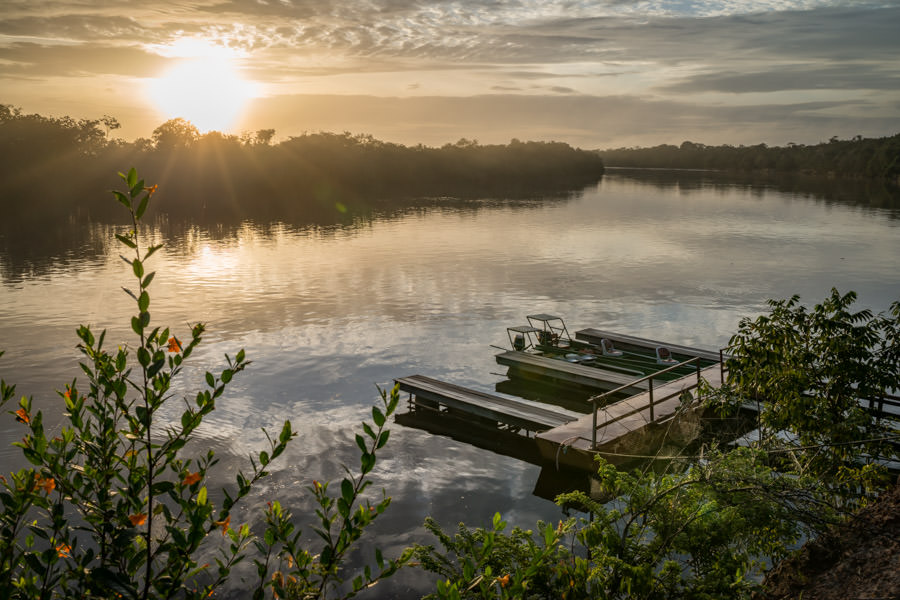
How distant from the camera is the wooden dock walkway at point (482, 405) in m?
20.0

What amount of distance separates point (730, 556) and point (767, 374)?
4.30m

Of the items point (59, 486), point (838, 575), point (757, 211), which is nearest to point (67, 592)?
point (59, 486)

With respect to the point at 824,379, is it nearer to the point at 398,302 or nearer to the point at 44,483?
the point at 44,483

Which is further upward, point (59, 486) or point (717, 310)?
point (59, 486)

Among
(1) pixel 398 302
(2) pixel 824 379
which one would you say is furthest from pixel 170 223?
(2) pixel 824 379

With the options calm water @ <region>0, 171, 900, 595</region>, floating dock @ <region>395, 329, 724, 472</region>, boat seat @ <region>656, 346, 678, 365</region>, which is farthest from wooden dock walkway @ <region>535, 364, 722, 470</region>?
boat seat @ <region>656, 346, 678, 365</region>

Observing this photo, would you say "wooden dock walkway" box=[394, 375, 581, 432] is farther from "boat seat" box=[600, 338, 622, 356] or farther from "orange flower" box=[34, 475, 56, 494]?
"orange flower" box=[34, 475, 56, 494]

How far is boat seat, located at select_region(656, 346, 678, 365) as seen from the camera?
24.7m

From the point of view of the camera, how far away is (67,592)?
4184 millimetres

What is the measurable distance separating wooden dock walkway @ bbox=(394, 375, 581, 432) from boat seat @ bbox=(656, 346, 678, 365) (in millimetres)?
4196

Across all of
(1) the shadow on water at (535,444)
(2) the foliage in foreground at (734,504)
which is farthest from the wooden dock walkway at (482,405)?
(2) the foliage in foreground at (734,504)

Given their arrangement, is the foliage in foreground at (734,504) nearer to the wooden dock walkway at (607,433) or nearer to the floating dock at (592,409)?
the floating dock at (592,409)

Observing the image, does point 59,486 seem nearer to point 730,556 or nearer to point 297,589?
point 297,589

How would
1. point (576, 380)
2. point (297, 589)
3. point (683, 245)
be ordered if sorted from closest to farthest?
point (297, 589) → point (576, 380) → point (683, 245)
